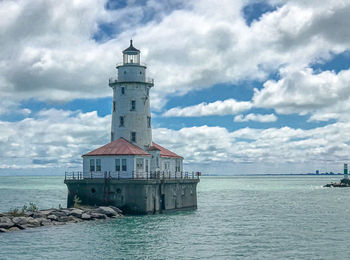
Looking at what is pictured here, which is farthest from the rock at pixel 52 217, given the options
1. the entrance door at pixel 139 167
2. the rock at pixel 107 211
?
the entrance door at pixel 139 167

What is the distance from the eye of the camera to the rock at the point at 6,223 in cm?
3947

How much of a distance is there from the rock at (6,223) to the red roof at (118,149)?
40.5 feet

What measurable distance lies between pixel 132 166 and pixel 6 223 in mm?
14346

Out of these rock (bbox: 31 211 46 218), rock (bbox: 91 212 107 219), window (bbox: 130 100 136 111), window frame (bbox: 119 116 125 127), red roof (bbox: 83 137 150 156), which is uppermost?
window (bbox: 130 100 136 111)

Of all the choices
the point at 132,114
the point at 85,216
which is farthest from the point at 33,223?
the point at 132,114

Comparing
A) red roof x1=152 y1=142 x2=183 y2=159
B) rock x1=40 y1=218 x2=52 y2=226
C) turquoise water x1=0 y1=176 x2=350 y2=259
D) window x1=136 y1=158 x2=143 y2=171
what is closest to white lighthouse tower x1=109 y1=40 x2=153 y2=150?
red roof x1=152 y1=142 x2=183 y2=159

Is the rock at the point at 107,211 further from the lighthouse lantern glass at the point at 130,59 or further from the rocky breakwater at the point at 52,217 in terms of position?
the lighthouse lantern glass at the point at 130,59

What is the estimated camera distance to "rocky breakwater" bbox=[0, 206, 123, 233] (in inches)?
1592

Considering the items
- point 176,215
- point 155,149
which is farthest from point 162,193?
point 155,149

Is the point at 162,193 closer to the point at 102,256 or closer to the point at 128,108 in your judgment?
the point at 128,108

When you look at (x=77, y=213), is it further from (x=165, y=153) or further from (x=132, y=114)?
(x=165, y=153)

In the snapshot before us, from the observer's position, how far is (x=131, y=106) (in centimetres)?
5650

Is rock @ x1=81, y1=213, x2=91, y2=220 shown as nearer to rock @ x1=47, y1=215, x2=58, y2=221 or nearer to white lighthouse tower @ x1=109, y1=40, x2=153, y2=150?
rock @ x1=47, y1=215, x2=58, y2=221

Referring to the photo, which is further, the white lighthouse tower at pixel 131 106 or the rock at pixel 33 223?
the white lighthouse tower at pixel 131 106
